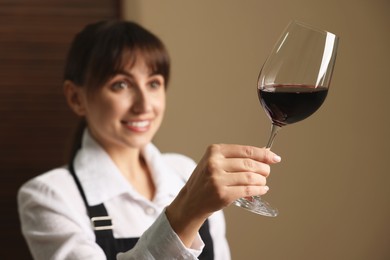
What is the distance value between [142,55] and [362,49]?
593mm

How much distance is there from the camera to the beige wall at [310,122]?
5.27 ft

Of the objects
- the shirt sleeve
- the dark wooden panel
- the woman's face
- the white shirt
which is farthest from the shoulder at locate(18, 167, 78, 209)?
the shirt sleeve

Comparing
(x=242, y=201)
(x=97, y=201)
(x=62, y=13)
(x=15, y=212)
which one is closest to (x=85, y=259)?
(x=97, y=201)

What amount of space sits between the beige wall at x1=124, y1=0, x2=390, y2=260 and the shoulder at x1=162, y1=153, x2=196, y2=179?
5.6 inches

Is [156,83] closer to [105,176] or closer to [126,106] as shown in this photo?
[126,106]

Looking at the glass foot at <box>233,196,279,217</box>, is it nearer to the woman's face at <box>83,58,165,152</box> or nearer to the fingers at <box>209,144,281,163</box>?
the fingers at <box>209,144,281,163</box>

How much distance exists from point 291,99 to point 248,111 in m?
0.87

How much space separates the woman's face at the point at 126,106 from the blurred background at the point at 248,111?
31 centimetres

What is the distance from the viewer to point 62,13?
1.78 meters

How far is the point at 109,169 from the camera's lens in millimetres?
1512

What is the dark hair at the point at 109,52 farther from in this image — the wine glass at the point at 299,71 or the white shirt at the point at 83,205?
the wine glass at the point at 299,71

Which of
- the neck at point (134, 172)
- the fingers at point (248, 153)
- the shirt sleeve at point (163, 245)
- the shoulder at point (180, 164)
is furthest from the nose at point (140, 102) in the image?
the fingers at point (248, 153)

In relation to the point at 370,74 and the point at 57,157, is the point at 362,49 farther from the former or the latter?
the point at 57,157

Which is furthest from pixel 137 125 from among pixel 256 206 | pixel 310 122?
pixel 256 206
